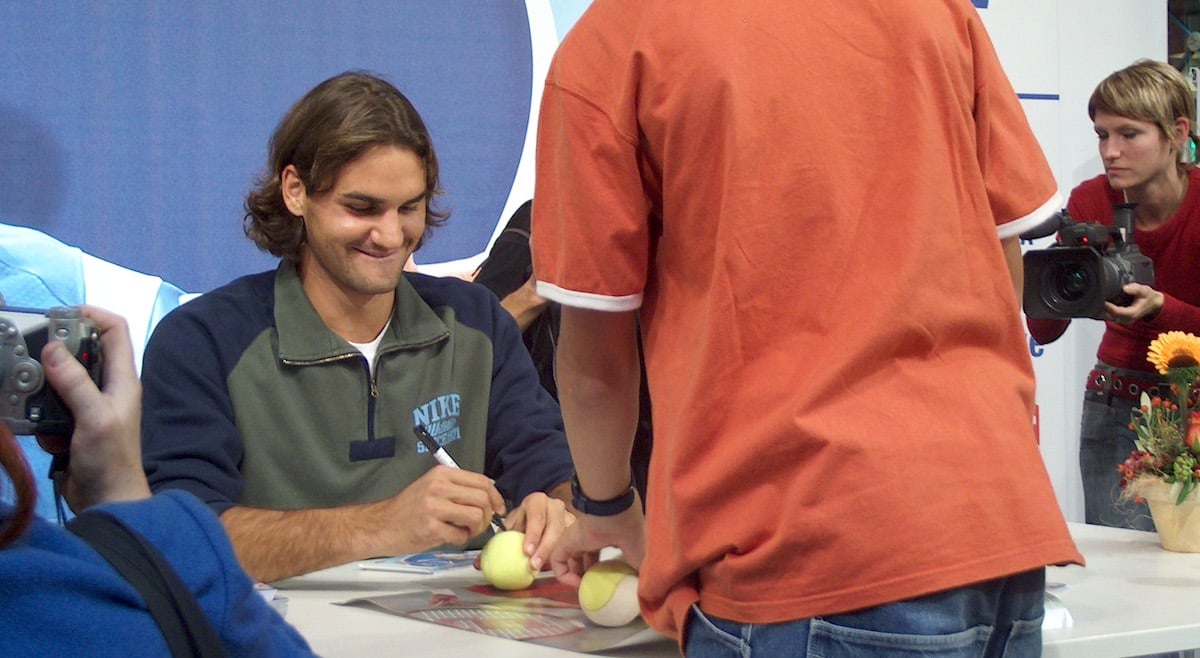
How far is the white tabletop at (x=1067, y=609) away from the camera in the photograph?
3.89 feet

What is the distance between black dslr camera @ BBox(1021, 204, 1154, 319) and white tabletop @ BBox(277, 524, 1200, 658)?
0.82 metres

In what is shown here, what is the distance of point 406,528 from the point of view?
1.64m

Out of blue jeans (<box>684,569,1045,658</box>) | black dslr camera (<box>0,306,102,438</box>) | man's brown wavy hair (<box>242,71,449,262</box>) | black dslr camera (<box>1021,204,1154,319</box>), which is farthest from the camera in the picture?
black dslr camera (<box>1021,204,1154,319</box>)

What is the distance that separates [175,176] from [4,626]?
200 centimetres

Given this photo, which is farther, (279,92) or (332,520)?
(279,92)

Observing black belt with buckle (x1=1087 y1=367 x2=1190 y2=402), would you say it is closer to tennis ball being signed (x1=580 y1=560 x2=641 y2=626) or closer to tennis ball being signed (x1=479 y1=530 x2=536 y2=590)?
tennis ball being signed (x1=479 y1=530 x2=536 y2=590)

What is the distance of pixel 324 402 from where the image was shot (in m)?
1.96

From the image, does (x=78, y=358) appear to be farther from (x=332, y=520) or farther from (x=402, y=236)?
(x=402, y=236)

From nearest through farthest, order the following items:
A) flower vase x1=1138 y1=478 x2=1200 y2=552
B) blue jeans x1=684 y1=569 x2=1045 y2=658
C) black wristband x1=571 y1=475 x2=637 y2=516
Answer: blue jeans x1=684 y1=569 x2=1045 y2=658 → black wristband x1=571 y1=475 x2=637 y2=516 → flower vase x1=1138 y1=478 x2=1200 y2=552

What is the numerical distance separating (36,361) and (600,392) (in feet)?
1.52

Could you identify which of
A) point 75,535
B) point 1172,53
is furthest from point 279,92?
point 1172,53

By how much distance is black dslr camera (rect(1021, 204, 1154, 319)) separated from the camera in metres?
2.48

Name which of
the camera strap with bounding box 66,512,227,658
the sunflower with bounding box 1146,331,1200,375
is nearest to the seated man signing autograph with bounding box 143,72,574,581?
the sunflower with bounding box 1146,331,1200,375

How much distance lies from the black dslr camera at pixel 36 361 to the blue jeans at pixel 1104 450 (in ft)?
8.44
